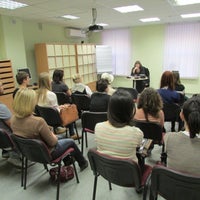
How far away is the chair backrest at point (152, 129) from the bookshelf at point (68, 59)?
4.22m

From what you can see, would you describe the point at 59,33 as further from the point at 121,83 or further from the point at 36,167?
the point at 36,167

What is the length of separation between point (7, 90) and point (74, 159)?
314 centimetres

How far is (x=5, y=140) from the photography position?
2.19m

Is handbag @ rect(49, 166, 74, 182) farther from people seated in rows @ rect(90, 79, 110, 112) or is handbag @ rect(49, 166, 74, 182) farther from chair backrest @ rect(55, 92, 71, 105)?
chair backrest @ rect(55, 92, 71, 105)

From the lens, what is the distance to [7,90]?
462cm

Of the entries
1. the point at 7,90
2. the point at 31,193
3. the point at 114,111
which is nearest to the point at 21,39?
the point at 7,90

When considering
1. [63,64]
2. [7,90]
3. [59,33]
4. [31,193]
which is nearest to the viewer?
[31,193]

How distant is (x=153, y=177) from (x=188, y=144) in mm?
310

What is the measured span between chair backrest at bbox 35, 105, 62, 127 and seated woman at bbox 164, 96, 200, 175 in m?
1.86

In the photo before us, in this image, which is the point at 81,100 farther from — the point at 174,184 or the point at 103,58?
the point at 103,58

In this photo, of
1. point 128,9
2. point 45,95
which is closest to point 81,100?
point 45,95

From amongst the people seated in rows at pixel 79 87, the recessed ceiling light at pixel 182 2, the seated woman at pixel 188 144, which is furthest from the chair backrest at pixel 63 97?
the recessed ceiling light at pixel 182 2

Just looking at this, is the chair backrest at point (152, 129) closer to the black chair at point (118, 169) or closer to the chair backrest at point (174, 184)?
the black chair at point (118, 169)

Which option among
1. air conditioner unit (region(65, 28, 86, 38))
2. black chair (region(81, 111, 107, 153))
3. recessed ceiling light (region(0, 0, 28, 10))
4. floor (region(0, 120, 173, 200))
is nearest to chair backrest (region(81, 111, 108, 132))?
black chair (region(81, 111, 107, 153))
